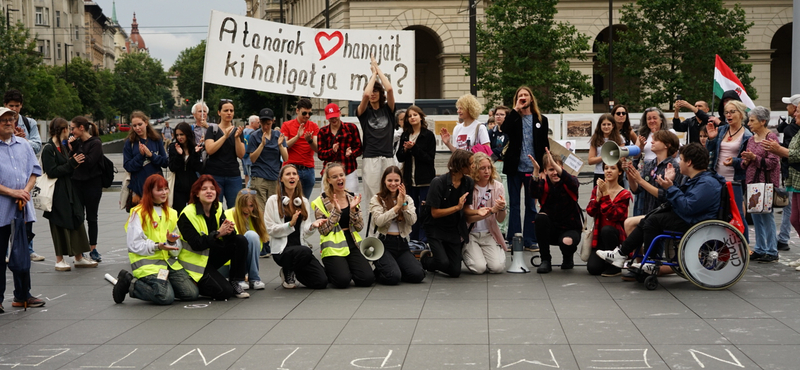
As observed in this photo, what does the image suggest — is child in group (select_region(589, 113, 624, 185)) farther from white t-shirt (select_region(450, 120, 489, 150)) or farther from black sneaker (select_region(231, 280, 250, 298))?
black sneaker (select_region(231, 280, 250, 298))

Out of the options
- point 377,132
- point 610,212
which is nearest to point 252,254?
point 377,132

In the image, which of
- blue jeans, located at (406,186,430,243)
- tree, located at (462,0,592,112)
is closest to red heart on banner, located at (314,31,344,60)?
blue jeans, located at (406,186,430,243)

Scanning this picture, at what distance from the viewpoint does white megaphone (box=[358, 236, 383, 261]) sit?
28.8 feet

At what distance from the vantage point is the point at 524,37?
126 feet

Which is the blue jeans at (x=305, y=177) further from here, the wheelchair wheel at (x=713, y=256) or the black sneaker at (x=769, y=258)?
the black sneaker at (x=769, y=258)

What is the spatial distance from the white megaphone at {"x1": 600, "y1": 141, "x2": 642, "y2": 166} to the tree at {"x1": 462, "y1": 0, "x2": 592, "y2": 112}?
2924 cm

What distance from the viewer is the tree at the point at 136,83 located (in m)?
119

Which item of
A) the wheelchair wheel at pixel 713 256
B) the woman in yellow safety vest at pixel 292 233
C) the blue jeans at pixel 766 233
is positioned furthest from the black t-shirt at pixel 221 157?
the blue jeans at pixel 766 233

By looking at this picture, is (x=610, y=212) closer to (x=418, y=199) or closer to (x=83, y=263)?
(x=418, y=199)

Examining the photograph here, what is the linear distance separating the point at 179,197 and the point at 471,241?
11.4ft

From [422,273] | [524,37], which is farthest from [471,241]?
[524,37]

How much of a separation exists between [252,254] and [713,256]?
14.6 ft

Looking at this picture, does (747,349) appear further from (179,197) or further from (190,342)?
(179,197)

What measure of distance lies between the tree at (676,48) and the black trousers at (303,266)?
34067mm
